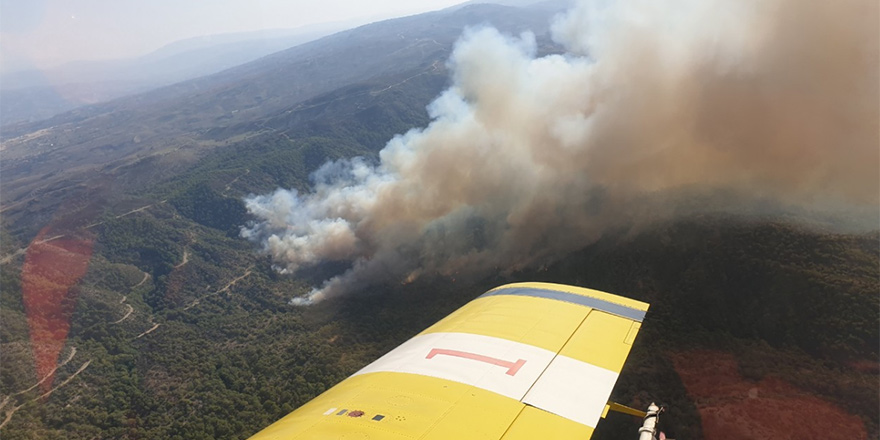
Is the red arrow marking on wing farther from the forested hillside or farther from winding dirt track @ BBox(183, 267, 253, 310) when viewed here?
winding dirt track @ BBox(183, 267, 253, 310)

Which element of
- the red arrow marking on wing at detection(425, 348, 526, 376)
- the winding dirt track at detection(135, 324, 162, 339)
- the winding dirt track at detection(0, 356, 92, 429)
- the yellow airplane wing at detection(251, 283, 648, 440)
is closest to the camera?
the yellow airplane wing at detection(251, 283, 648, 440)

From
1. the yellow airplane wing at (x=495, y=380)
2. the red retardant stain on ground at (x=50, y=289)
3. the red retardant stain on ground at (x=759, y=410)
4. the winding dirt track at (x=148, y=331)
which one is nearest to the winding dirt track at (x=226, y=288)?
the winding dirt track at (x=148, y=331)

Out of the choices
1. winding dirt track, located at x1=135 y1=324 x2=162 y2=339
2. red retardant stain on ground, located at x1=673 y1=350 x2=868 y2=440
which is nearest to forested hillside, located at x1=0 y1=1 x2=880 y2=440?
red retardant stain on ground, located at x1=673 y1=350 x2=868 y2=440

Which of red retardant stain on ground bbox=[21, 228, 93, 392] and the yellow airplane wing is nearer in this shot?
the yellow airplane wing

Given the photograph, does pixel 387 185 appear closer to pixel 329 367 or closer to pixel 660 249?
pixel 329 367

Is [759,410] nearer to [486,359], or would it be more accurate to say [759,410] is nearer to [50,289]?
[486,359]

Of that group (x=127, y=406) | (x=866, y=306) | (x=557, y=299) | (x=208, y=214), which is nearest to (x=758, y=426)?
(x=866, y=306)
